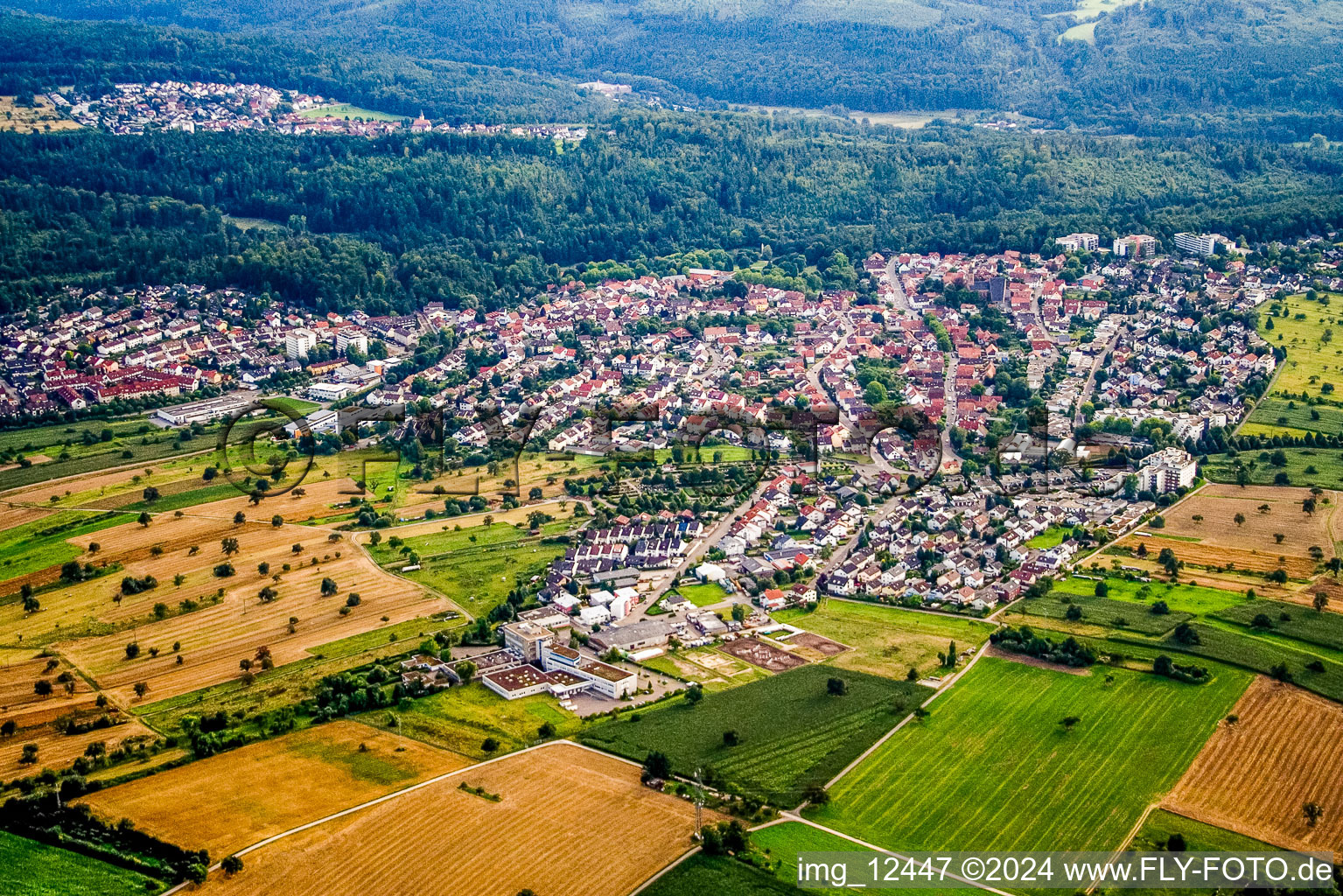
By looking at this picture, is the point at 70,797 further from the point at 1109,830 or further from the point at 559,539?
the point at 1109,830

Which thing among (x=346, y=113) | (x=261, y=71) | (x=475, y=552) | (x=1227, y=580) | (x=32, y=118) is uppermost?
(x=261, y=71)

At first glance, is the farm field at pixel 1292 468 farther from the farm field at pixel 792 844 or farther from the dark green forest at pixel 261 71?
the dark green forest at pixel 261 71

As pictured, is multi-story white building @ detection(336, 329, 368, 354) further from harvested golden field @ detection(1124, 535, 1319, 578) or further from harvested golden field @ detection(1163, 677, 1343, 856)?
harvested golden field @ detection(1163, 677, 1343, 856)

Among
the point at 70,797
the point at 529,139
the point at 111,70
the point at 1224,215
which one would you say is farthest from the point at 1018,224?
the point at 111,70

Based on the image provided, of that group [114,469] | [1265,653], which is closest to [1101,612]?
[1265,653]

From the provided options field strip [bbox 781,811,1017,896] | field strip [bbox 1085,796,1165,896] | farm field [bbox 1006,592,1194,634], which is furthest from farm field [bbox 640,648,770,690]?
field strip [bbox 1085,796,1165,896]

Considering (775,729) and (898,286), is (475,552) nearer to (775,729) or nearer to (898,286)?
(775,729)
